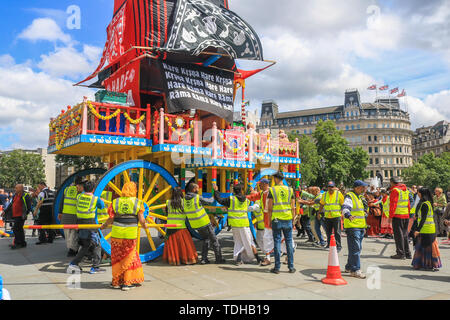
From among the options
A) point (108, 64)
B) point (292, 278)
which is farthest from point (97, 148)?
point (292, 278)

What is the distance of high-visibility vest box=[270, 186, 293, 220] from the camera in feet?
20.8

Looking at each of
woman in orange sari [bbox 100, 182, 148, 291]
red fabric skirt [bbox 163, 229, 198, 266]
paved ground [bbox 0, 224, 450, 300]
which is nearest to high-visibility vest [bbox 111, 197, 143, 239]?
woman in orange sari [bbox 100, 182, 148, 291]

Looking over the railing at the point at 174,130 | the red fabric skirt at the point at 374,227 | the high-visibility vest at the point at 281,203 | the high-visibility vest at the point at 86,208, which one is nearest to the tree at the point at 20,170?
the red fabric skirt at the point at 374,227

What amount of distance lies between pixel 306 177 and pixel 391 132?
4739 cm

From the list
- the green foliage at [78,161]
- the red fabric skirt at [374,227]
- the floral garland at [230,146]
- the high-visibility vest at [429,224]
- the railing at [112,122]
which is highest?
the green foliage at [78,161]

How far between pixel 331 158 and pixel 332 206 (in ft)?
154

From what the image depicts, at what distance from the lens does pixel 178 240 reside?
722 cm

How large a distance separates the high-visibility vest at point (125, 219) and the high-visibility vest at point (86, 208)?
124 centimetres

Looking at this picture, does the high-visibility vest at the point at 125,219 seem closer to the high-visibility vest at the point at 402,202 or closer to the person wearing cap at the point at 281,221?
the person wearing cap at the point at 281,221

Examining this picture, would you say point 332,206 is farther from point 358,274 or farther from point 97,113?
point 97,113

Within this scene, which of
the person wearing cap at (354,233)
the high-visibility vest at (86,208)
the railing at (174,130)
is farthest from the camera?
the railing at (174,130)

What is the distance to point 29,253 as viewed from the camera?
8656 millimetres

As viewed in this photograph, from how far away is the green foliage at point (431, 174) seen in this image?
61.6m
